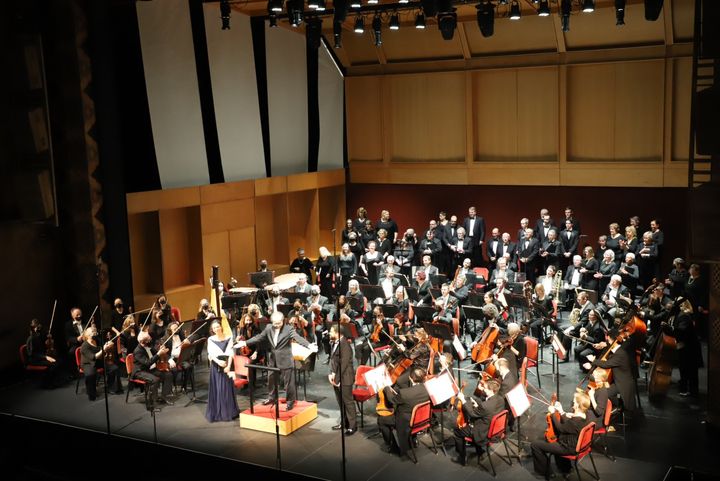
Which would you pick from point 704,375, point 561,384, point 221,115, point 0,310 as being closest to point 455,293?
point 561,384

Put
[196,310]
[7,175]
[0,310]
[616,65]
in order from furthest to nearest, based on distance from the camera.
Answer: [616,65], [196,310], [0,310], [7,175]

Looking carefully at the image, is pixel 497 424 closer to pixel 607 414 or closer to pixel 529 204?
pixel 607 414

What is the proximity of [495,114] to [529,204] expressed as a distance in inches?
96.2

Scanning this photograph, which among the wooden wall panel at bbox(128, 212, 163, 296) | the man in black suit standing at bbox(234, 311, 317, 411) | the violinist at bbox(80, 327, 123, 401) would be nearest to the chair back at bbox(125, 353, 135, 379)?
the violinist at bbox(80, 327, 123, 401)

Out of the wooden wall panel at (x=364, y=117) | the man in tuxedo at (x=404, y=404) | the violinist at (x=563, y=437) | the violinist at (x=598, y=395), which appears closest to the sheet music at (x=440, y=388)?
the man in tuxedo at (x=404, y=404)

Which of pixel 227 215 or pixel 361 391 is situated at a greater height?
pixel 227 215

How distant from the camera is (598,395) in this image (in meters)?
9.16

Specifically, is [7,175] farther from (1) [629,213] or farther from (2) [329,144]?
(1) [629,213]

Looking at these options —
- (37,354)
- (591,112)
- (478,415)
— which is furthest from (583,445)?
(591,112)

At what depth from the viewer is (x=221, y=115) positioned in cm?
1725

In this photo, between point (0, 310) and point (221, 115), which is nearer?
point (0, 310)

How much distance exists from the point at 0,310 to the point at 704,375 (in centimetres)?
1182

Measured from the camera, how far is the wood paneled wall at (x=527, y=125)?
58.1 ft

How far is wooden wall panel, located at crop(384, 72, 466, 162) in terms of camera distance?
2009 centimetres
